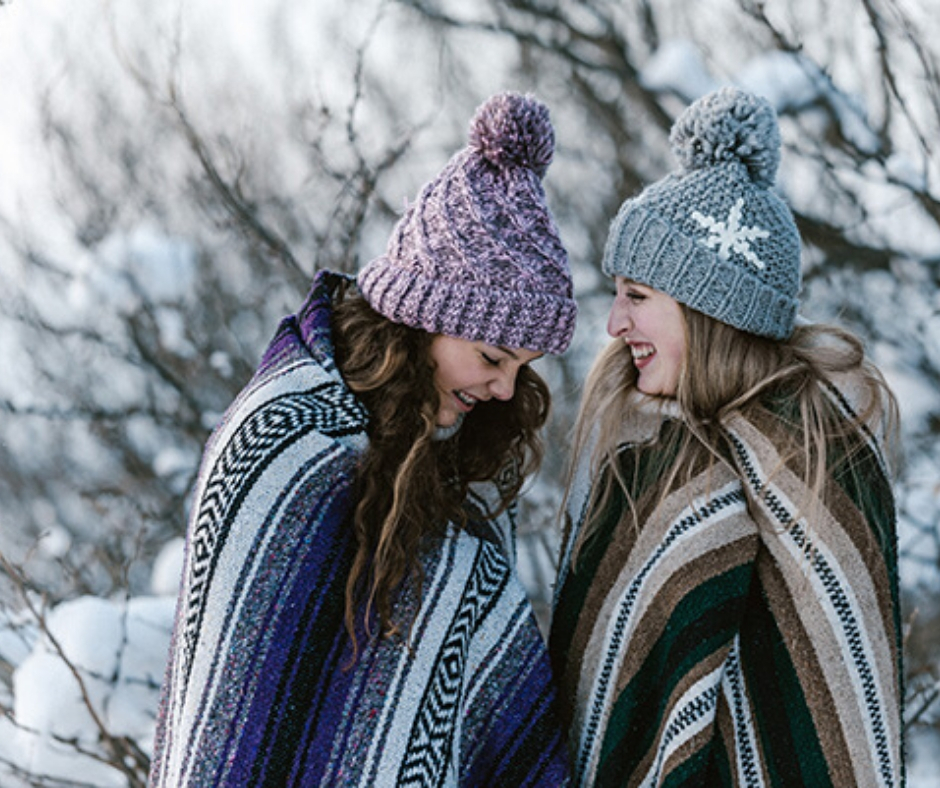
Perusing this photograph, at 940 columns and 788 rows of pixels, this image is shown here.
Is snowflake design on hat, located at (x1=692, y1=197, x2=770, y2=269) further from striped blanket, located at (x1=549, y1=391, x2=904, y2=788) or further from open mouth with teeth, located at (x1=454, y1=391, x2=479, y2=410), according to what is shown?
open mouth with teeth, located at (x1=454, y1=391, x2=479, y2=410)

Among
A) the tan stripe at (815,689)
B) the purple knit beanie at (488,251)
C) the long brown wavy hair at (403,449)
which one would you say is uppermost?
the purple knit beanie at (488,251)

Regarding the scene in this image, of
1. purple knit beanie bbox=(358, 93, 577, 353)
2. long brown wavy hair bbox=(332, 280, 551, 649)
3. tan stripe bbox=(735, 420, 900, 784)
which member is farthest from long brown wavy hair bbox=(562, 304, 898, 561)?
purple knit beanie bbox=(358, 93, 577, 353)

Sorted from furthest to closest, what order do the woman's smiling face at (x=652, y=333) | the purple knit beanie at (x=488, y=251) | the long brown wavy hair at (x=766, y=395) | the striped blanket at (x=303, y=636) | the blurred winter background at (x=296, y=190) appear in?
the blurred winter background at (x=296, y=190), the woman's smiling face at (x=652, y=333), the long brown wavy hair at (x=766, y=395), the purple knit beanie at (x=488, y=251), the striped blanket at (x=303, y=636)

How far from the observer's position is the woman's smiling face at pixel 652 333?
2180 millimetres

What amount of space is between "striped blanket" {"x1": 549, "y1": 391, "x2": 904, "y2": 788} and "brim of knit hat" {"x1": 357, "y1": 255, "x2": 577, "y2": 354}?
0.40 meters

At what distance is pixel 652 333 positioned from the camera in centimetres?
220

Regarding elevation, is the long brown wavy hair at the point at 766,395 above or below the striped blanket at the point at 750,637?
above

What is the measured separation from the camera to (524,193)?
6.49 ft

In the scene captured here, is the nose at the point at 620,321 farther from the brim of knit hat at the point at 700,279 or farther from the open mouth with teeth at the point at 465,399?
the open mouth with teeth at the point at 465,399

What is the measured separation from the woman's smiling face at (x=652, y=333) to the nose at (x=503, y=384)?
0.26 meters

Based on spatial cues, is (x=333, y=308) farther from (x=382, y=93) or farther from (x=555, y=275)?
(x=382, y=93)

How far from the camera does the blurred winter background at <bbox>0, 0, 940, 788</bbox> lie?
11.8 feet

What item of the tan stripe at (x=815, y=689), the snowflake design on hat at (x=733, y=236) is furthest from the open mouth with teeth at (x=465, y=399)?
the tan stripe at (x=815, y=689)

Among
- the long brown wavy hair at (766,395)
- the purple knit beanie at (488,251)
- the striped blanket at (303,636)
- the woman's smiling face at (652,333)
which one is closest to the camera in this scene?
the striped blanket at (303,636)
